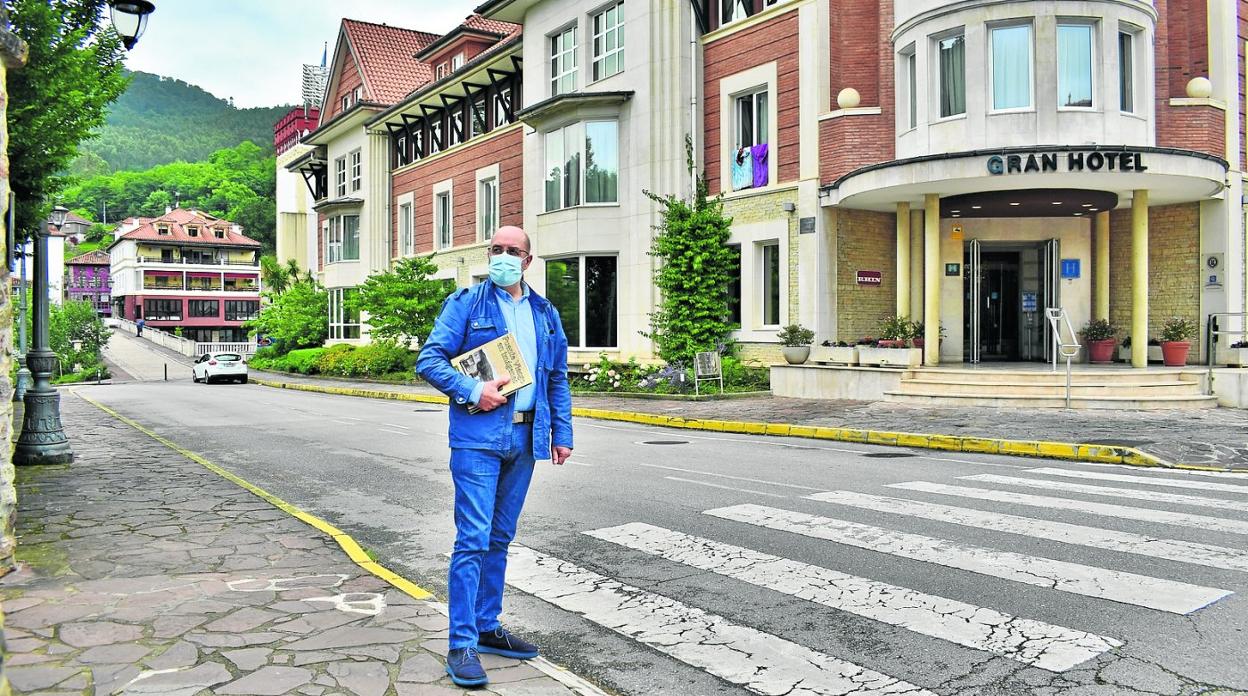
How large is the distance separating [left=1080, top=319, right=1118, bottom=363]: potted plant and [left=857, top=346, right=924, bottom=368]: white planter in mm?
4327

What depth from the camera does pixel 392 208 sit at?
42.5 m

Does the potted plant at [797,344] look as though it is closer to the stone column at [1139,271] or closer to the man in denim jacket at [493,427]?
the stone column at [1139,271]

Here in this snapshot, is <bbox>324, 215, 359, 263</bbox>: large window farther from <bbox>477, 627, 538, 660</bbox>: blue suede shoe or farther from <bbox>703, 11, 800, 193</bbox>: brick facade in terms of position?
<bbox>477, 627, 538, 660</bbox>: blue suede shoe

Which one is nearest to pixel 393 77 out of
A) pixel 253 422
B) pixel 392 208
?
pixel 392 208

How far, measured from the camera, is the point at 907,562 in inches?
241

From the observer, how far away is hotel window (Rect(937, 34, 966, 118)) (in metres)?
18.5

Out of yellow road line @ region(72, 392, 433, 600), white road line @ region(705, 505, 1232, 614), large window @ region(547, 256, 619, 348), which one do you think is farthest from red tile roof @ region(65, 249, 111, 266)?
white road line @ region(705, 505, 1232, 614)

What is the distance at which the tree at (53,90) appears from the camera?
839 cm

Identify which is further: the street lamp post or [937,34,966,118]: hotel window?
[937,34,966,118]: hotel window

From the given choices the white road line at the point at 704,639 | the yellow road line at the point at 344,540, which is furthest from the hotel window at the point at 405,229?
the white road line at the point at 704,639

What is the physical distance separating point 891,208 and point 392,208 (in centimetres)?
2731

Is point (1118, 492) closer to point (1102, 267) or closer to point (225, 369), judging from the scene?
point (1102, 267)

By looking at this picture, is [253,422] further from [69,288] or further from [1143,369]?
[69,288]

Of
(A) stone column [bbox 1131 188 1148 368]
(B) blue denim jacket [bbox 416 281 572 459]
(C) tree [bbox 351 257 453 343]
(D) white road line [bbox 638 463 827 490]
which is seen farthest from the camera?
(C) tree [bbox 351 257 453 343]
